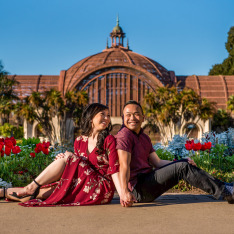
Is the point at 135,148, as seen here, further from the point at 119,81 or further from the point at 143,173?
the point at 119,81

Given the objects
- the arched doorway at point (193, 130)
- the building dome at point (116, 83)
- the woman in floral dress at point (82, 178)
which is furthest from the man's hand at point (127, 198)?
the arched doorway at point (193, 130)

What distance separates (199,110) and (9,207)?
23.6 metres

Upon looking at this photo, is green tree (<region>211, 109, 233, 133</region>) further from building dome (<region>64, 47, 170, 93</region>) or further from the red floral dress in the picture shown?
the red floral dress

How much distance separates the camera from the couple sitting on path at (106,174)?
12.6 feet

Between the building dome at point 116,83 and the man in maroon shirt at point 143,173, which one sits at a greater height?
the building dome at point 116,83

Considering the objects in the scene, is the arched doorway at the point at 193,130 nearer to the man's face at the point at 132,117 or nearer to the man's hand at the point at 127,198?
the man's face at the point at 132,117

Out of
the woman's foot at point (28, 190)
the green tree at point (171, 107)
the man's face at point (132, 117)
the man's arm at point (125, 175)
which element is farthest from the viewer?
the green tree at point (171, 107)

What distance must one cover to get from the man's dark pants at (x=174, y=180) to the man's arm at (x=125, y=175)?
0.32 metres

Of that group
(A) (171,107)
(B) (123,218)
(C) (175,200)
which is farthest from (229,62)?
(B) (123,218)

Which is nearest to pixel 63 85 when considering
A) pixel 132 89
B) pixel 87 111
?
pixel 132 89

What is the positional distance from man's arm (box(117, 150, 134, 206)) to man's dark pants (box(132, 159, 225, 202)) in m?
0.32

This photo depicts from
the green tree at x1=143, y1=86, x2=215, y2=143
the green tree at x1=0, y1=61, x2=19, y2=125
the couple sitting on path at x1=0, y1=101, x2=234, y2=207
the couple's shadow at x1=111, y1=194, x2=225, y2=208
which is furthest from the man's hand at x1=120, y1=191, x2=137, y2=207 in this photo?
the green tree at x1=0, y1=61, x2=19, y2=125

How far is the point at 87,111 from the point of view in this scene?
4.20 m

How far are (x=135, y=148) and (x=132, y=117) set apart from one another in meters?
0.40
